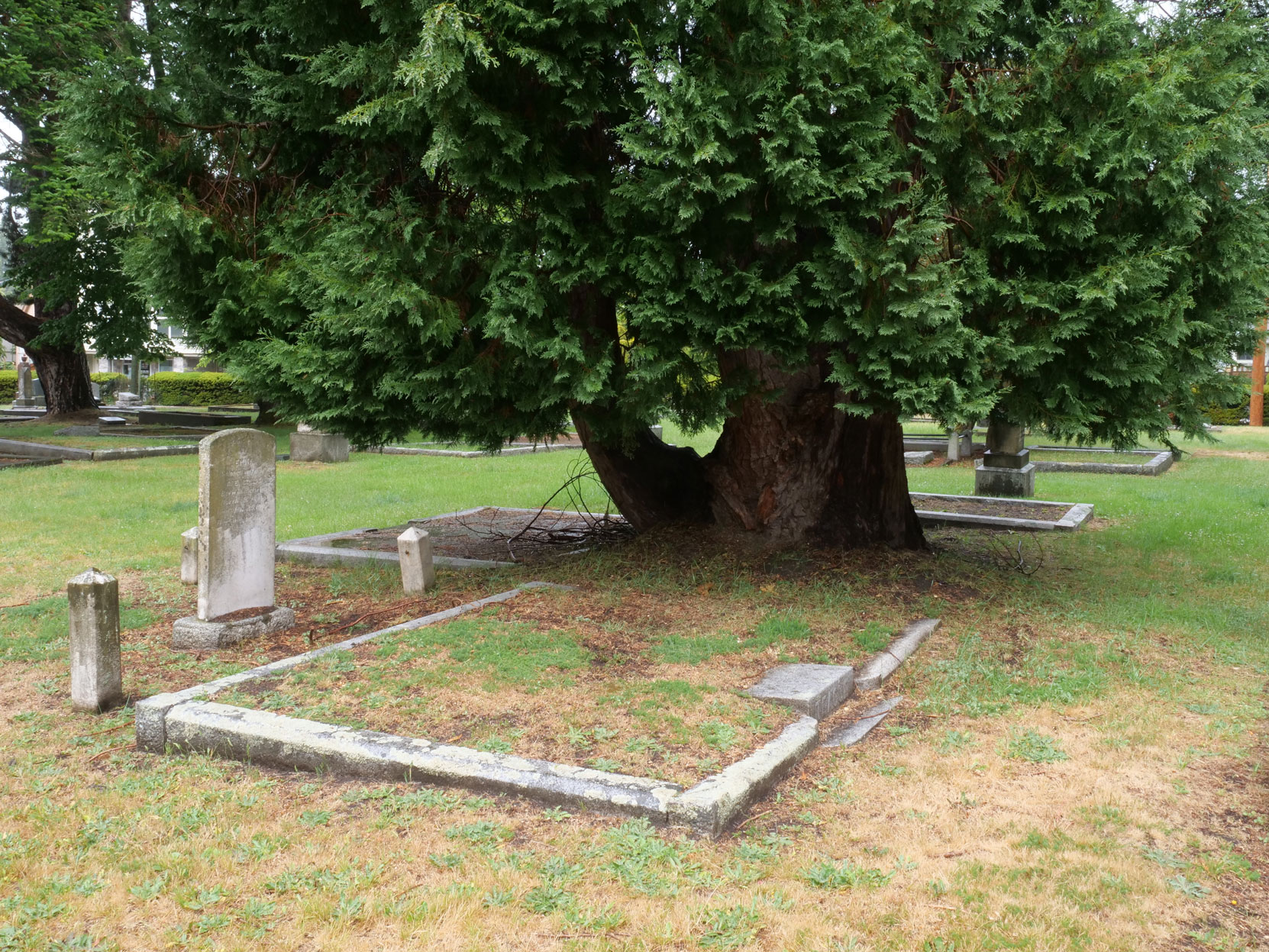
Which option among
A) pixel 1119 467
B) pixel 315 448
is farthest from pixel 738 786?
pixel 315 448

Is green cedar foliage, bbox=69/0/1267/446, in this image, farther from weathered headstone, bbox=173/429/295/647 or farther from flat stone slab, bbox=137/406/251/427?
flat stone slab, bbox=137/406/251/427

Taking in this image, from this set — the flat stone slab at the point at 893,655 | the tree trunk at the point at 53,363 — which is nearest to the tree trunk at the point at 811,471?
the flat stone slab at the point at 893,655

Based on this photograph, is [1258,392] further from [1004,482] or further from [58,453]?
[58,453]

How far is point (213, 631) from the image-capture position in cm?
603

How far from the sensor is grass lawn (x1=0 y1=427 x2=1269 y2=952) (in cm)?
322

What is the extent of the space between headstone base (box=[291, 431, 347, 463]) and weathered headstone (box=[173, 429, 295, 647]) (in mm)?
12281

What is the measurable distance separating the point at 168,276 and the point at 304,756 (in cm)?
425

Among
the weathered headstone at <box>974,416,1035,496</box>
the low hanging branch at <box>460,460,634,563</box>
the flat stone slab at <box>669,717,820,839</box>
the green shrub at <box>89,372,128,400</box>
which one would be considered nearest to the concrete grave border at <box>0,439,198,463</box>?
the low hanging branch at <box>460,460,634,563</box>

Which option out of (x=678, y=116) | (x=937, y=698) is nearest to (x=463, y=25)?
(x=678, y=116)

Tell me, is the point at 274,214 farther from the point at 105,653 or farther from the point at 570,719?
the point at 570,719

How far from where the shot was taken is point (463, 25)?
5.45 metres

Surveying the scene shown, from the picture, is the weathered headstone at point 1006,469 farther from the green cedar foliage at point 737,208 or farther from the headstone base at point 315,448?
the headstone base at point 315,448

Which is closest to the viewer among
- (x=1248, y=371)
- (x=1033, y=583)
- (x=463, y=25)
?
(x=463, y=25)

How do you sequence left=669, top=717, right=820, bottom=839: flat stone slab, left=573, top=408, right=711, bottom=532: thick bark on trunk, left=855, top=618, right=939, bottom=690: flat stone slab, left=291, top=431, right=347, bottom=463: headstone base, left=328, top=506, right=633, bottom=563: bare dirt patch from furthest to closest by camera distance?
left=291, top=431, right=347, bottom=463: headstone base < left=328, top=506, right=633, bottom=563: bare dirt patch < left=573, top=408, right=711, bottom=532: thick bark on trunk < left=855, top=618, right=939, bottom=690: flat stone slab < left=669, top=717, right=820, bottom=839: flat stone slab
